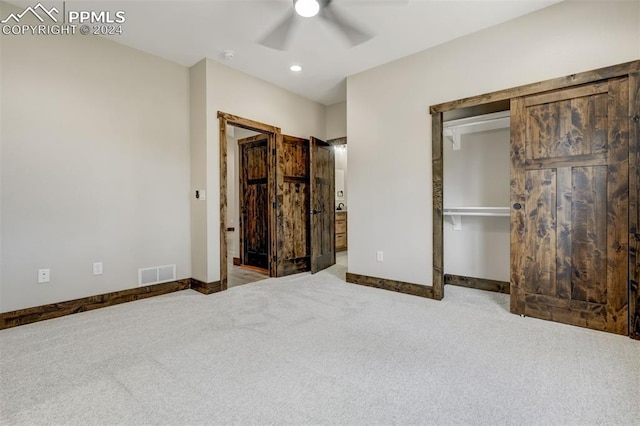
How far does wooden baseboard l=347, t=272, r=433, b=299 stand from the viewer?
338cm

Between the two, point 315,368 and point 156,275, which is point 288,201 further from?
point 315,368

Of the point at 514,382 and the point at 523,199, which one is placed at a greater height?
the point at 523,199

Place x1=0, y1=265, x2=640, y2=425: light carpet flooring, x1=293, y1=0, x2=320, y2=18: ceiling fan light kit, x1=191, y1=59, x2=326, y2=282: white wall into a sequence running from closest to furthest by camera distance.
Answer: x1=0, y1=265, x2=640, y2=425: light carpet flooring, x1=293, y1=0, x2=320, y2=18: ceiling fan light kit, x1=191, y1=59, x2=326, y2=282: white wall

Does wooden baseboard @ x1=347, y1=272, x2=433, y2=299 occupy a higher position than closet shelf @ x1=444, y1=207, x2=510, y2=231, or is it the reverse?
closet shelf @ x1=444, y1=207, x2=510, y2=231

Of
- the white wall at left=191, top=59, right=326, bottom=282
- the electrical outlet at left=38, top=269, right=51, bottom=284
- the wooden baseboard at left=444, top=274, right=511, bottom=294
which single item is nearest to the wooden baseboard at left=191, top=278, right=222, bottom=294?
the white wall at left=191, top=59, right=326, bottom=282

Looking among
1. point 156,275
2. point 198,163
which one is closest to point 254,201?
point 198,163

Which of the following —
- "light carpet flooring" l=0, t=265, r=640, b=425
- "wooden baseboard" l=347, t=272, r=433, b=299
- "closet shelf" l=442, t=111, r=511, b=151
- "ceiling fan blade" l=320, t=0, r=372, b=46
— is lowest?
"light carpet flooring" l=0, t=265, r=640, b=425

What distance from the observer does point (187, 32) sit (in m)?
3.02

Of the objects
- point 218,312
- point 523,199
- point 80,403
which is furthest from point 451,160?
point 80,403

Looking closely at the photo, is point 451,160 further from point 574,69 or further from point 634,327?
point 634,327

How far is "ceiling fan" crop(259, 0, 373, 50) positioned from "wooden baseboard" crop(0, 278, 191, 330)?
9.66 feet

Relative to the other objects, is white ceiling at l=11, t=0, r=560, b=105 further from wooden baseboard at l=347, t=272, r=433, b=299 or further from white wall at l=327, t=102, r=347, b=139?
wooden baseboard at l=347, t=272, r=433, b=299

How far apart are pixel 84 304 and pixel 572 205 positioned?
458cm

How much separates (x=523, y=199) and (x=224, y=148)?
328cm
